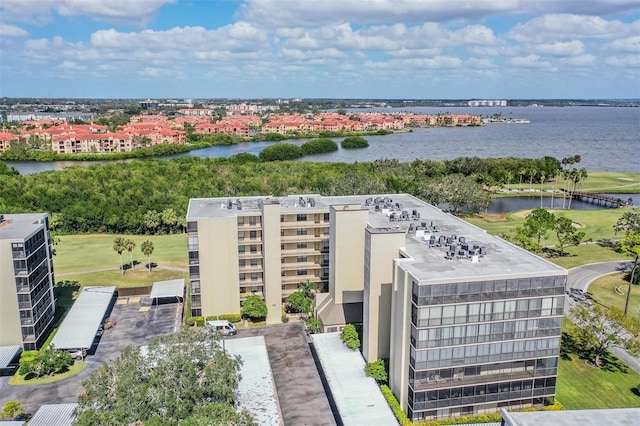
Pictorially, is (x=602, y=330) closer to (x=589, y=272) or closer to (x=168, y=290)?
(x=589, y=272)

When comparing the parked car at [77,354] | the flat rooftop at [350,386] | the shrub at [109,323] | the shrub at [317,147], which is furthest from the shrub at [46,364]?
the shrub at [317,147]

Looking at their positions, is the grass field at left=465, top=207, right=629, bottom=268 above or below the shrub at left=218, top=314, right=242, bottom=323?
above

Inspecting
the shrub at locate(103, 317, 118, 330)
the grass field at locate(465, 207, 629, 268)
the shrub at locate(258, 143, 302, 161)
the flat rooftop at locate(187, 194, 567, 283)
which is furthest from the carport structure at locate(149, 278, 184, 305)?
the shrub at locate(258, 143, 302, 161)

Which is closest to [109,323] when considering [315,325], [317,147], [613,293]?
[315,325]

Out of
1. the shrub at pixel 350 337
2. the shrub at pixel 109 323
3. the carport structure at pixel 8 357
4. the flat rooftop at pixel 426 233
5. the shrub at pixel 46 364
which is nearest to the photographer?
the flat rooftop at pixel 426 233

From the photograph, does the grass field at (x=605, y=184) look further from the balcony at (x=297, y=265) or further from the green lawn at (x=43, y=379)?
the green lawn at (x=43, y=379)

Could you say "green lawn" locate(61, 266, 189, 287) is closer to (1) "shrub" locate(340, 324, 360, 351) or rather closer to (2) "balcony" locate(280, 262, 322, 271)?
(2) "balcony" locate(280, 262, 322, 271)
